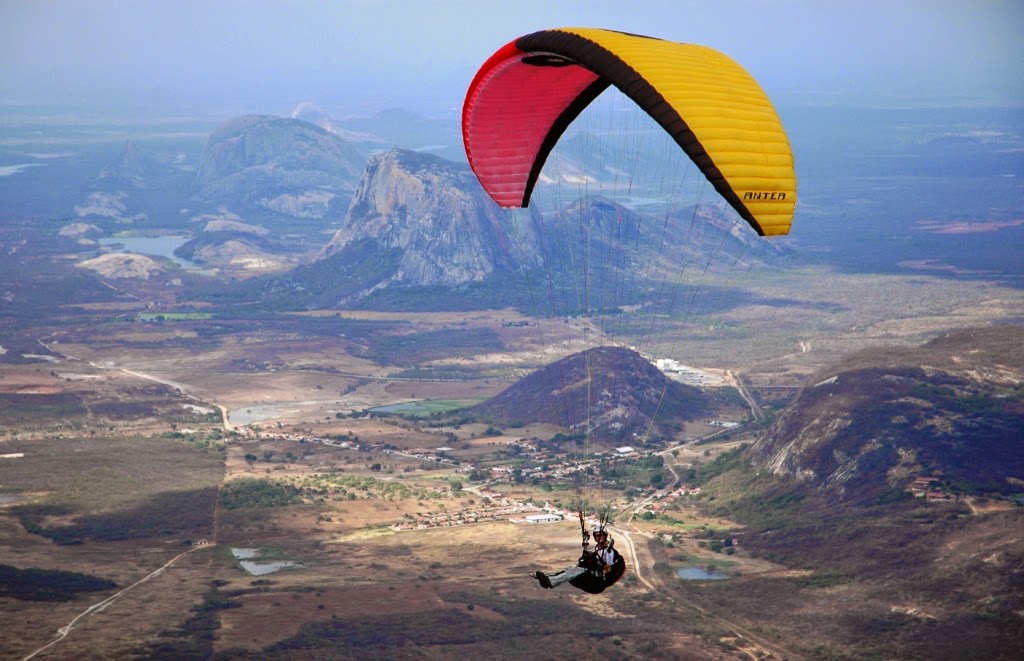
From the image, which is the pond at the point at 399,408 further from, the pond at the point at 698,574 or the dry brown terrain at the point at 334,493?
the pond at the point at 698,574

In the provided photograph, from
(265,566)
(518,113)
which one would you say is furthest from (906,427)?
(518,113)

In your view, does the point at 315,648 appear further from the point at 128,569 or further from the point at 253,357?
the point at 253,357

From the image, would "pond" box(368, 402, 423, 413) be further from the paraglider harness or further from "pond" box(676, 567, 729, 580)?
the paraglider harness

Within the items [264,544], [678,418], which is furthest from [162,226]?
[264,544]

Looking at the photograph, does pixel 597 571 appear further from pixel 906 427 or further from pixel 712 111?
pixel 906 427

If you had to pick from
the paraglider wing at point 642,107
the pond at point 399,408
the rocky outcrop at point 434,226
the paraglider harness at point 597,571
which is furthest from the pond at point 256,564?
the rocky outcrop at point 434,226

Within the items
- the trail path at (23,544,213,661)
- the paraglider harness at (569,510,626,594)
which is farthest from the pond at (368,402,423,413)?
the paraglider harness at (569,510,626,594)
